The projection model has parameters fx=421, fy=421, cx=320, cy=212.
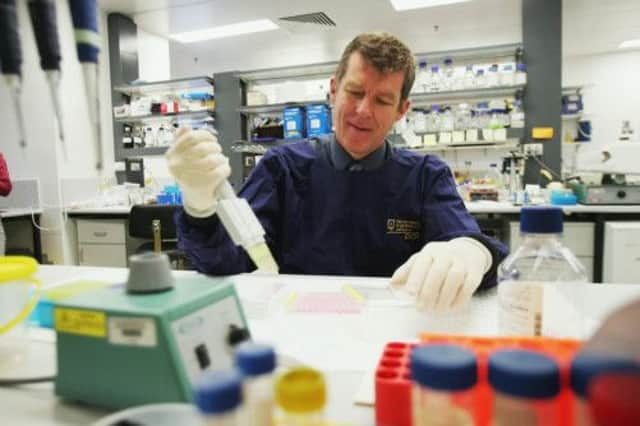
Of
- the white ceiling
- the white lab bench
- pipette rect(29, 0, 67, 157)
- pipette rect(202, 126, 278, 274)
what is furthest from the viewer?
the white ceiling

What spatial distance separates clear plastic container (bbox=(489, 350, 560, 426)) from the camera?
0.26 metres

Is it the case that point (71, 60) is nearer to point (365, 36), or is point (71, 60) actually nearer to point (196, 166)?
point (196, 166)

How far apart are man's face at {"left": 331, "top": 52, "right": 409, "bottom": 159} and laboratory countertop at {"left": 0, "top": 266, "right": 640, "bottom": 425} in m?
0.47

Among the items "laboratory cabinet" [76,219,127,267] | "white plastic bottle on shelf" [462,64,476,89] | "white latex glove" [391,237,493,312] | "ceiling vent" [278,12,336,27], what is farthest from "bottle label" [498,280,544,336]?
"ceiling vent" [278,12,336,27]

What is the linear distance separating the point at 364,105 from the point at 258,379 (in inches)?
40.4

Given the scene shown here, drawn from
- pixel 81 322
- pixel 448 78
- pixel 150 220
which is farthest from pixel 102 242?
pixel 81 322

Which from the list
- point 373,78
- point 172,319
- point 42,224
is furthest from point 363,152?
point 42,224

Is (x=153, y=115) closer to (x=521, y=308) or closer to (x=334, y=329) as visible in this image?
(x=334, y=329)

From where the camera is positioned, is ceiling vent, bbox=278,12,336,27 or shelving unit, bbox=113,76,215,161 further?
ceiling vent, bbox=278,12,336,27

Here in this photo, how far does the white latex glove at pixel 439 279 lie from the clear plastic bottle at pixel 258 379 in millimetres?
464

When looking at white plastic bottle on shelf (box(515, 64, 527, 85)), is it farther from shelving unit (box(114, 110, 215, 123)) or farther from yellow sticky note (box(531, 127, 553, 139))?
shelving unit (box(114, 110, 215, 123))

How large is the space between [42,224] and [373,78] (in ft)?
10.9

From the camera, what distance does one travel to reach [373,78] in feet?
3.93

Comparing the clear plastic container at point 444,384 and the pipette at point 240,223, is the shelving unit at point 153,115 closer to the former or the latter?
the pipette at point 240,223
